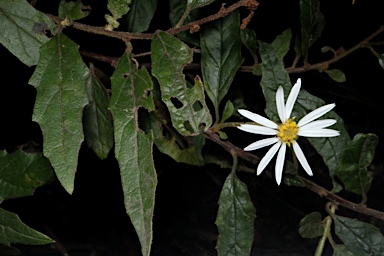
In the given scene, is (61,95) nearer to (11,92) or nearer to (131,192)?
(131,192)

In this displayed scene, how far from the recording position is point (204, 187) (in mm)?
1259

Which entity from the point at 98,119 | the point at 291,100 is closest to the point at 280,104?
the point at 291,100

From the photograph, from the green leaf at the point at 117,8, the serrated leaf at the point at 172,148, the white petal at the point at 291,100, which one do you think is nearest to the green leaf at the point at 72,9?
the green leaf at the point at 117,8

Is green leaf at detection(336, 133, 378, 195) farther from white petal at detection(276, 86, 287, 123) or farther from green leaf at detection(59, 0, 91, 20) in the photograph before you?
green leaf at detection(59, 0, 91, 20)

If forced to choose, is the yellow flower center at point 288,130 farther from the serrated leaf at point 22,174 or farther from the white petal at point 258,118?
the serrated leaf at point 22,174

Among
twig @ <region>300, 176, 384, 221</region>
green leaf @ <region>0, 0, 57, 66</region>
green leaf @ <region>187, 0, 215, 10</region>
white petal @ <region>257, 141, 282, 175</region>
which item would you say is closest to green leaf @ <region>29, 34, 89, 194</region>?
green leaf @ <region>0, 0, 57, 66</region>

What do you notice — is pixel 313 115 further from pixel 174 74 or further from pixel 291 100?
pixel 174 74

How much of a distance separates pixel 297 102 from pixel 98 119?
26cm

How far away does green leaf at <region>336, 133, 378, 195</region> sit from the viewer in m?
0.79

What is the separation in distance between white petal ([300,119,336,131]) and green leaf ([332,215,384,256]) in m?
0.15

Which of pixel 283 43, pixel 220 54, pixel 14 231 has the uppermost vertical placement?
pixel 283 43

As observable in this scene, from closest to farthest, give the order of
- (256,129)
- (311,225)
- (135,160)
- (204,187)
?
1. (135,160)
2. (256,129)
3. (311,225)
4. (204,187)

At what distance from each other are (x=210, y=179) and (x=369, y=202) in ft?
1.13

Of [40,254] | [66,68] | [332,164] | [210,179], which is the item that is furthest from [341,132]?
[40,254]
